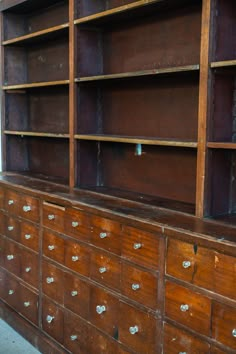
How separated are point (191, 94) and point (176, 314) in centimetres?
117

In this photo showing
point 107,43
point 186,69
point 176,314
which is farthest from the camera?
point 107,43

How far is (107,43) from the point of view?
2.96m

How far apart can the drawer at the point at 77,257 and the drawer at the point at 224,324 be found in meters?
0.88

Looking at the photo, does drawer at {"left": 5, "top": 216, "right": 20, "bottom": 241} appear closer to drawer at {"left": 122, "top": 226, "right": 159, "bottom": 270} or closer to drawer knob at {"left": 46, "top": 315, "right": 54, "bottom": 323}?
drawer knob at {"left": 46, "top": 315, "right": 54, "bottom": 323}

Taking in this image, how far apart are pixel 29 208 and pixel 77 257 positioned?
593 millimetres

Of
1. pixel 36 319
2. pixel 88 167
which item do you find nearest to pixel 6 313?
pixel 36 319

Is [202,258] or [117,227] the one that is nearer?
[202,258]

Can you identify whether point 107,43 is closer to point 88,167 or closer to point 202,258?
point 88,167

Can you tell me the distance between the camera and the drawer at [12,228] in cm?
312

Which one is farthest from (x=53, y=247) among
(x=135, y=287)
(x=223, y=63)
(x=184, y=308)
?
(x=223, y=63)

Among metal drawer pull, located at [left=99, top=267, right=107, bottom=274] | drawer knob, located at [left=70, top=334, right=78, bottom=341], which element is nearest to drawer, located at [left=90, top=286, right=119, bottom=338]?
metal drawer pull, located at [left=99, top=267, right=107, bottom=274]

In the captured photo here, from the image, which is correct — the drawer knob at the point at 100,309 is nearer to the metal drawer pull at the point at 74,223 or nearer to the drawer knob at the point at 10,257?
the metal drawer pull at the point at 74,223

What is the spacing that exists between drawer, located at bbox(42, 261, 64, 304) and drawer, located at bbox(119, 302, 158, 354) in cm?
58

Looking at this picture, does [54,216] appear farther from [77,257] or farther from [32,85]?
[32,85]
